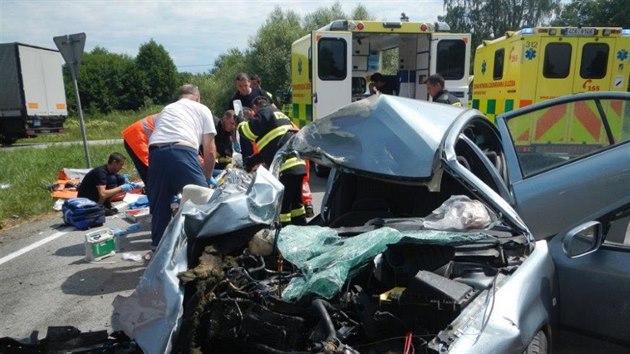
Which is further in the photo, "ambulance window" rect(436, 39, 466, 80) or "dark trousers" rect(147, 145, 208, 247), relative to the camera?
"ambulance window" rect(436, 39, 466, 80)

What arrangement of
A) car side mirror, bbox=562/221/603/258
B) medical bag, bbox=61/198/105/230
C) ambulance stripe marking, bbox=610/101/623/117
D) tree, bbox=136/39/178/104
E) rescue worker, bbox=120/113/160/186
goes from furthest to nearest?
1. tree, bbox=136/39/178/104
2. medical bag, bbox=61/198/105/230
3. rescue worker, bbox=120/113/160/186
4. ambulance stripe marking, bbox=610/101/623/117
5. car side mirror, bbox=562/221/603/258

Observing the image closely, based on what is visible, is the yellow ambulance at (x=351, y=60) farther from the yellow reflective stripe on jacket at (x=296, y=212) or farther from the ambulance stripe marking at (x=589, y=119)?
the ambulance stripe marking at (x=589, y=119)

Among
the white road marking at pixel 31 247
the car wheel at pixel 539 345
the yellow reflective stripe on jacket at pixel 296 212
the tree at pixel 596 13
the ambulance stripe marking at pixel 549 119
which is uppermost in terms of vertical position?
the tree at pixel 596 13

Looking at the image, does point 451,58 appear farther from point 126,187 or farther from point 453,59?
point 126,187

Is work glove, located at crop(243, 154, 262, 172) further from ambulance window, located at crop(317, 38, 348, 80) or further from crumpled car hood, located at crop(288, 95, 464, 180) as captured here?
ambulance window, located at crop(317, 38, 348, 80)

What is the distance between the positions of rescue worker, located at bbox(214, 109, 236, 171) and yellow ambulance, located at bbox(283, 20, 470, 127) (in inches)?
85.4

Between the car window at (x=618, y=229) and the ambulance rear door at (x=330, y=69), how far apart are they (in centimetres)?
632

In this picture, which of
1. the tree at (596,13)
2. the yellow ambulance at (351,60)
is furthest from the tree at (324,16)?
the yellow ambulance at (351,60)

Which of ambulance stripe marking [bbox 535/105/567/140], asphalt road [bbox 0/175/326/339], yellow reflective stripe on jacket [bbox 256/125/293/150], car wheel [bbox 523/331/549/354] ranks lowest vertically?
asphalt road [bbox 0/175/326/339]

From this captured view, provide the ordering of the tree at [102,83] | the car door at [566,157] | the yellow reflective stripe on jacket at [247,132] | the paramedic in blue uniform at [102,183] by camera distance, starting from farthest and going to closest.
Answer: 1. the tree at [102,83]
2. the paramedic in blue uniform at [102,183]
3. the yellow reflective stripe on jacket at [247,132]
4. the car door at [566,157]

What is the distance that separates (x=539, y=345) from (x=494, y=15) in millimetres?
42456

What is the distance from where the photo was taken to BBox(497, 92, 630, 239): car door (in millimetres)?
3045

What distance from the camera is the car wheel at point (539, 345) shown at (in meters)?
2.09

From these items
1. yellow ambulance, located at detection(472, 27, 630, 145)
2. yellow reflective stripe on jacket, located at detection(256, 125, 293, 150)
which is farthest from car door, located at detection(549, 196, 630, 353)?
yellow ambulance, located at detection(472, 27, 630, 145)
